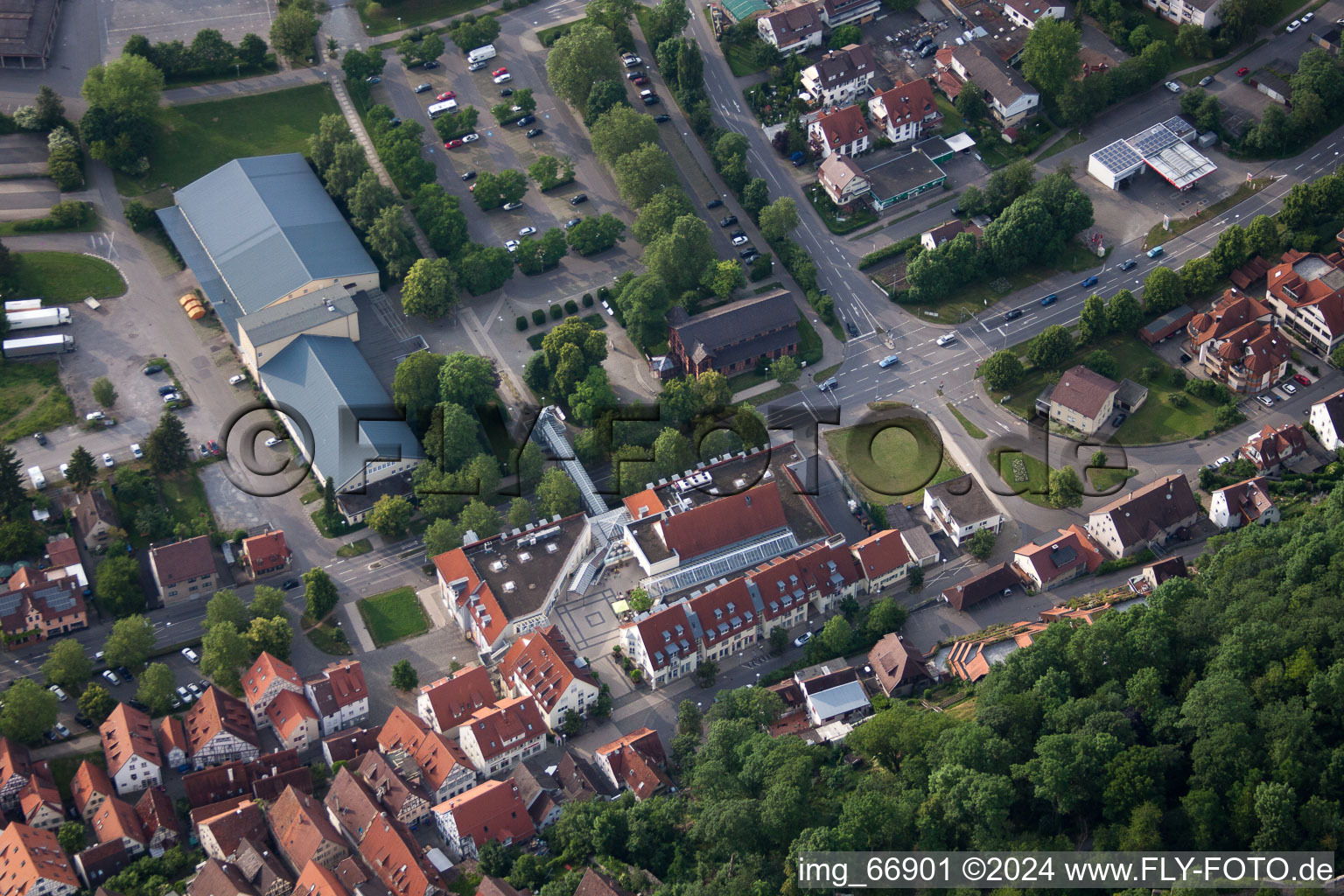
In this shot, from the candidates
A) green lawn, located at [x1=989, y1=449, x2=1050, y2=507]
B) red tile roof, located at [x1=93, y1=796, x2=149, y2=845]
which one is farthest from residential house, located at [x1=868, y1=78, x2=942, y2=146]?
red tile roof, located at [x1=93, y1=796, x2=149, y2=845]

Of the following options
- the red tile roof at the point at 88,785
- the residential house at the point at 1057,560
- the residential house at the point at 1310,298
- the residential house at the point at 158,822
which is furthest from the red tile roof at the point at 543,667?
the residential house at the point at 1310,298

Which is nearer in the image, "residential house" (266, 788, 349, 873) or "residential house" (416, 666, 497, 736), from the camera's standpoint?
"residential house" (266, 788, 349, 873)

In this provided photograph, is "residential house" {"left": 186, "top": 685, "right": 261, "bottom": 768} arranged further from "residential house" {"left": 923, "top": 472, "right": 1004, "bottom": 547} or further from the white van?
the white van

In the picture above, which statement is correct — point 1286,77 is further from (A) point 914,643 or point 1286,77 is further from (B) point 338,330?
(B) point 338,330

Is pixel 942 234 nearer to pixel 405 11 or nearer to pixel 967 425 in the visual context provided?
pixel 967 425

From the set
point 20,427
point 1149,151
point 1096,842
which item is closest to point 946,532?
point 1096,842
